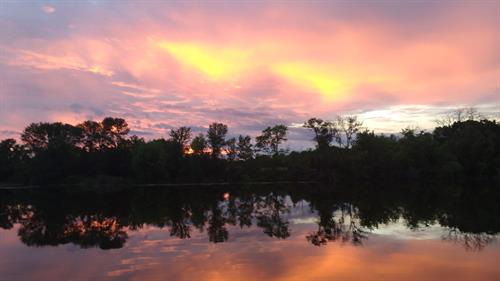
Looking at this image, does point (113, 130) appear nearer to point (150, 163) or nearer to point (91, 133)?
point (91, 133)

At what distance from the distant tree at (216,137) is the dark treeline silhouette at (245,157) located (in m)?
0.25

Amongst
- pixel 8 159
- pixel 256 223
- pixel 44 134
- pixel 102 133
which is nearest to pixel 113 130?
pixel 102 133

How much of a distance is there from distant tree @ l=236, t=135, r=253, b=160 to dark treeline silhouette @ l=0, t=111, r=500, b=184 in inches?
10.0

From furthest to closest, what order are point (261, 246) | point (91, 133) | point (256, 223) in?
point (91, 133) → point (256, 223) → point (261, 246)

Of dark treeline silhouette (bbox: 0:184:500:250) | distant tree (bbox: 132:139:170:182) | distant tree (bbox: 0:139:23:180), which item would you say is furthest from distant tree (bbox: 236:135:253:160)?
dark treeline silhouette (bbox: 0:184:500:250)

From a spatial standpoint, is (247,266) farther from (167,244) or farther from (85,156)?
(85,156)

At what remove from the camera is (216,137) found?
3996 inches

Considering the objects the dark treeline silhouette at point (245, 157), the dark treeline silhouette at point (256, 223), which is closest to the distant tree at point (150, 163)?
the dark treeline silhouette at point (245, 157)

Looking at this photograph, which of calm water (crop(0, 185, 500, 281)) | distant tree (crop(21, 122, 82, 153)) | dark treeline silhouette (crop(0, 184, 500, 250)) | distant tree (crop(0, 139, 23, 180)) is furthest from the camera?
distant tree (crop(21, 122, 82, 153))

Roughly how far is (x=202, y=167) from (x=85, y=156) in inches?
970

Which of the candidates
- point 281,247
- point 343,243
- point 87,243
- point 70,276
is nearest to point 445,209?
point 343,243

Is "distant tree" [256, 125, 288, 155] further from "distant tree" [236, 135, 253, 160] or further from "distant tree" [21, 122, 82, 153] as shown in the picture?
"distant tree" [21, 122, 82, 153]

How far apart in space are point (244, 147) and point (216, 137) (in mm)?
7715

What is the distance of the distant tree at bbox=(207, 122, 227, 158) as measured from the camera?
332 feet
